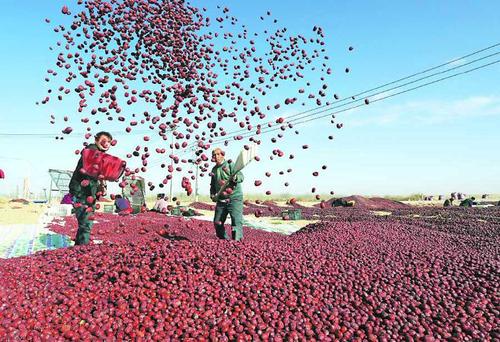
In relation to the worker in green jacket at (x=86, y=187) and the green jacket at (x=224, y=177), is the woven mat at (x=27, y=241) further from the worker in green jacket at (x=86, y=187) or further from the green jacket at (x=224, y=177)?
the green jacket at (x=224, y=177)

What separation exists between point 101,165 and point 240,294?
3745 millimetres

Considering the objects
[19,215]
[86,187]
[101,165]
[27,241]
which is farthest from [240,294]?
[19,215]

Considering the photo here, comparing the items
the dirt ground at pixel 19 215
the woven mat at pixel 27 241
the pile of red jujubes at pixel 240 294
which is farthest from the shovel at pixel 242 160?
the dirt ground at pixel 19 215

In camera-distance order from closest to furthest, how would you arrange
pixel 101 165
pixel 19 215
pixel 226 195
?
pixel 101 165 → pixel 226 195 → pixel 19 215

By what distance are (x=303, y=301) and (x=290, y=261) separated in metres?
1.16

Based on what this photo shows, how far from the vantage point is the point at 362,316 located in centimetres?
403

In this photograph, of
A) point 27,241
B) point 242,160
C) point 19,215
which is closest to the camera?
point 242,160

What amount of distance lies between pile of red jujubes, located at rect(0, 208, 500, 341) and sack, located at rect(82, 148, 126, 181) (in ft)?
4.27

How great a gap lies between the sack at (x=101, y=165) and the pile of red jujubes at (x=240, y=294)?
130cm

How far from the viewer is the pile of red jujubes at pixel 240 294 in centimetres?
375

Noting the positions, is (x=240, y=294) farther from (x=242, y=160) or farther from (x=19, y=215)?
(x=19, y=215)

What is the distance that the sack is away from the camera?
665 centimetres

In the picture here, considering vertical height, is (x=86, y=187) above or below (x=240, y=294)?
above

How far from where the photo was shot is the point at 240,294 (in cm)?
433
